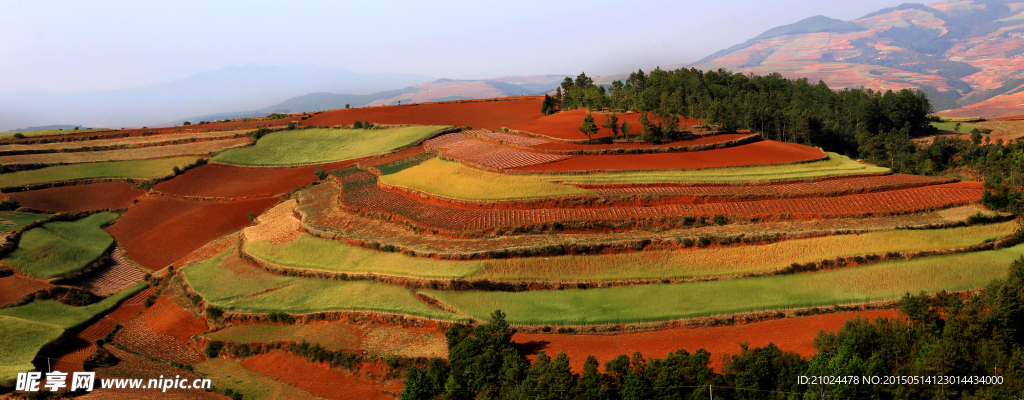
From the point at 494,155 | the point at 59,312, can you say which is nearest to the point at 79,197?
the point at 59,312

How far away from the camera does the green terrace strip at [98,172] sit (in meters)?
55.0

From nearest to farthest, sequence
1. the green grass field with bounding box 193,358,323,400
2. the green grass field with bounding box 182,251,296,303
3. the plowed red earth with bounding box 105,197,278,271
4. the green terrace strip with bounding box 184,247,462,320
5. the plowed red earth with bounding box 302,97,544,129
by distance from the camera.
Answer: the green grass field with bounding box 193,358,323,400, the green terrace strip with bounding box 184,247,462,320, the green grass field with bounding box 182,251,296,303, the plowed red earth with bounding box 105,197,278,271, the plowed red earth with bounding box 302,97,544,129

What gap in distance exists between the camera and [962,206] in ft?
110

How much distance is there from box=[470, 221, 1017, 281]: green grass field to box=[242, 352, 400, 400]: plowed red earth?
8.56 m

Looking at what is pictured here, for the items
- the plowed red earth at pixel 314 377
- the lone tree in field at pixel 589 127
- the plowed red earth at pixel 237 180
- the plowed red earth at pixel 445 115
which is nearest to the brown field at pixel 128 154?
the plowed red earth at pixel 237 180

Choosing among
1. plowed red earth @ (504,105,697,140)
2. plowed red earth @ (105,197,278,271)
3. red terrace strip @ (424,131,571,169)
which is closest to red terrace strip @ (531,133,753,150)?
plowed red earth @ (504,105,697,140)

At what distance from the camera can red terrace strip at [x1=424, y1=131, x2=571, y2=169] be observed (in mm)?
47156

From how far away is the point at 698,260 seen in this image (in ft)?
96.9

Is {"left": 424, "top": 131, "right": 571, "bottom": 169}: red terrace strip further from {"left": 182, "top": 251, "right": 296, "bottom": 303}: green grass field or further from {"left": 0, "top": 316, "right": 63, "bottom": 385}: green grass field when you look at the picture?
{"left": 0, "top": 316, "right": 63, "bottom": 385}: green grass field

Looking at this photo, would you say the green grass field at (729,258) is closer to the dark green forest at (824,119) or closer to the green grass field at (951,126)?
the dark green forest at (824,119)

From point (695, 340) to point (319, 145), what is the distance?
60.9 m

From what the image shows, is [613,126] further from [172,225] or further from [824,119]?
[172,225]

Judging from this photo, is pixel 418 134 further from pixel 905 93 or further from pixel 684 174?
pixel 905 93

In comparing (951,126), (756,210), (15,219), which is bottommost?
(756,210)
